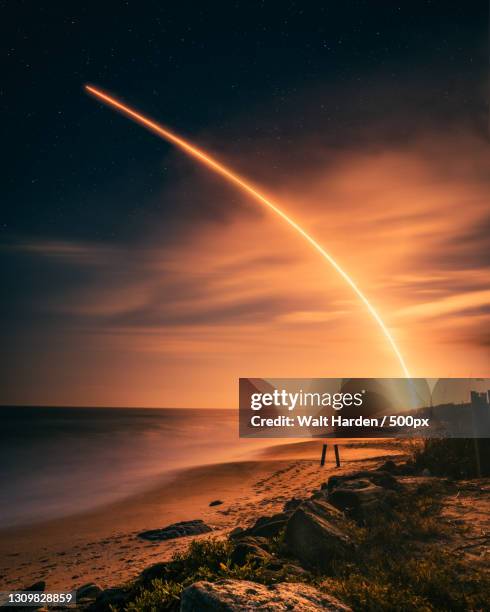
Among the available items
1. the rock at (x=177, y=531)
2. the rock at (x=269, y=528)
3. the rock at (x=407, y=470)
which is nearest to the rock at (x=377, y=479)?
the rock at (x=407, y=470)

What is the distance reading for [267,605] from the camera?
5.72 metres

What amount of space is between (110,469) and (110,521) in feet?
79.0

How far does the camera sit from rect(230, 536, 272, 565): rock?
27.1ft

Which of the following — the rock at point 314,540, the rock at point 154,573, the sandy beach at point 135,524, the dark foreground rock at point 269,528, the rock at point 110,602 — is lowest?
the sandy beach at point 135,524

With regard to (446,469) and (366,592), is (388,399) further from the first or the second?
(366,592)

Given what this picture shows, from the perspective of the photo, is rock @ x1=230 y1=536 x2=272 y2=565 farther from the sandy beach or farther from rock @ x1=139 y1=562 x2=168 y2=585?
the sandy beach

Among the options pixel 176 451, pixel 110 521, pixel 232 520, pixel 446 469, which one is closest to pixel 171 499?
pixel 110 521

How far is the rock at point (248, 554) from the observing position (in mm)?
8250

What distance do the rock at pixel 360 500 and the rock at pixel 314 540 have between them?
1742 mm

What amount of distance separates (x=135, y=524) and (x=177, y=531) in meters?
4.31

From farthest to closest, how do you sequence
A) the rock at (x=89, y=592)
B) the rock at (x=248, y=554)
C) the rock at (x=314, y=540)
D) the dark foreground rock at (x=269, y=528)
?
the dark foreground rock at (x=269, y=528) → the rock at (x=89, y=592) → the rock at (x=314, y=540) → the rock at (x=248, y=554)

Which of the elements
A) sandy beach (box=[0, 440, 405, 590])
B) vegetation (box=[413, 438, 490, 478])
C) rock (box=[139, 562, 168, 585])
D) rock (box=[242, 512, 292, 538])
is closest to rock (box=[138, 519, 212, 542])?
sandy beach (box=[0, 440, 405, 590])

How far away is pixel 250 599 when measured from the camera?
5789 mm

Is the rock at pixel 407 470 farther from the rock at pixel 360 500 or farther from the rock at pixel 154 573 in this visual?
the rock at pixel 154 573
